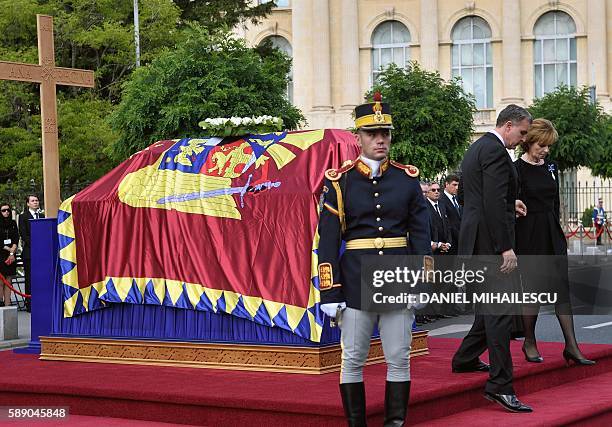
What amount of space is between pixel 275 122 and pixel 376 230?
13.9 feet

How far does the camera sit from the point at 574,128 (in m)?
40.6

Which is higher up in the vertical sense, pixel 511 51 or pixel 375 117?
pixel 511 51

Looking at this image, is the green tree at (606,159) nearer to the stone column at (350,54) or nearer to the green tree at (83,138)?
the stone column at (350,54)

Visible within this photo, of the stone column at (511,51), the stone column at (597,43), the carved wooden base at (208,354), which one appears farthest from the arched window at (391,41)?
the carved wooden base at (208,354)

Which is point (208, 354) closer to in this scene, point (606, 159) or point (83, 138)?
point (83, 138)

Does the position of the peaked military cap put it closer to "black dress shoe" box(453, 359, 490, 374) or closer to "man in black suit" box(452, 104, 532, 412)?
"man in black suit" box(452, 104, 532, 412)

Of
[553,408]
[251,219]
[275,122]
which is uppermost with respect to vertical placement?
[275,122]

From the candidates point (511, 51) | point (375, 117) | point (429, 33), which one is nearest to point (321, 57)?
point (429, 33)

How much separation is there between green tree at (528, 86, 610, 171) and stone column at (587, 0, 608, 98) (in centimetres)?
1652

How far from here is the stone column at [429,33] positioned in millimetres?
60312

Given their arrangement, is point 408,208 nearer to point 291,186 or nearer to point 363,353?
point 363,353

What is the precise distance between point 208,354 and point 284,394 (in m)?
1.99

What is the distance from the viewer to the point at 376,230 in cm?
797

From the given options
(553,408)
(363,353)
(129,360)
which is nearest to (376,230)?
(363,353)
